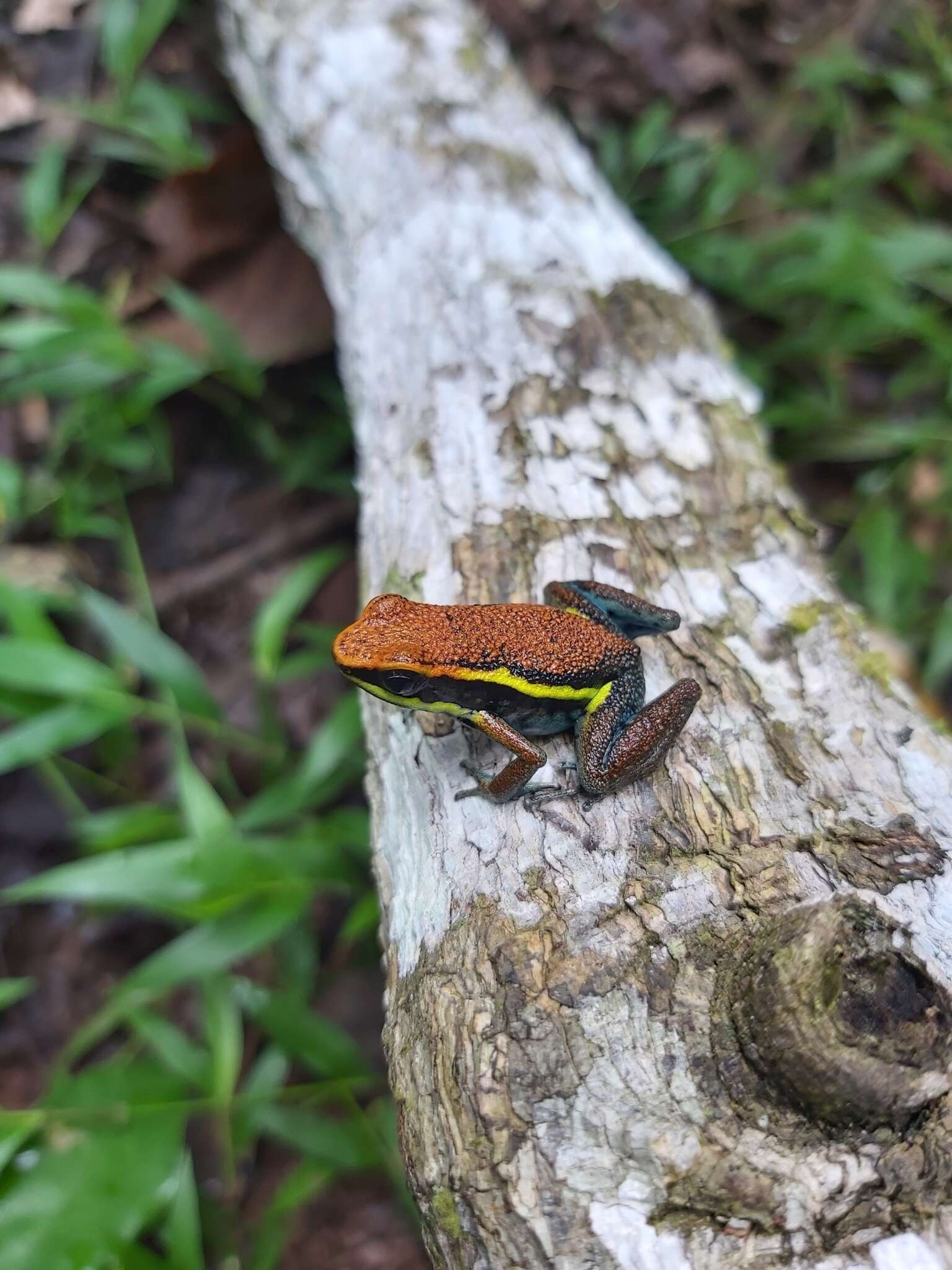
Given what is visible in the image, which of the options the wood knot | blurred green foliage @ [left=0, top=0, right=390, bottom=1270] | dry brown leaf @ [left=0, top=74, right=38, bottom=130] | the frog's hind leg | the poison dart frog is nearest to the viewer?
the wood knot

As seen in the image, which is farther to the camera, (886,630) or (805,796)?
(886,630)

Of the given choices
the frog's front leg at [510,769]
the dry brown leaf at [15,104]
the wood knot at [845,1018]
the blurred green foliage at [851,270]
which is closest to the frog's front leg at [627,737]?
the frog's front leg at [510,769]

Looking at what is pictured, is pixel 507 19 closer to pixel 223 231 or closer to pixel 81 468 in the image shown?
pixel 223 231

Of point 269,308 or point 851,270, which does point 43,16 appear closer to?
point 269,308

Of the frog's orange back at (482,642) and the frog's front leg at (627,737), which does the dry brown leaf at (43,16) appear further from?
the frog's front leg at (627,737)

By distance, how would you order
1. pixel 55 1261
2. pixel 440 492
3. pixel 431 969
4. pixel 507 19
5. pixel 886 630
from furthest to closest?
pixel 507 19 < pixel 886 630 < pixel 440 492 < pixel 55 1261 < pixel 431 969

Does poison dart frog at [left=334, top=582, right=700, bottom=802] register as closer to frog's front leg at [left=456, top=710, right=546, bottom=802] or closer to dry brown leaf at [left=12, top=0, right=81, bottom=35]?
frog's front leg at [left=456, top=710, right=546, bottom=802]

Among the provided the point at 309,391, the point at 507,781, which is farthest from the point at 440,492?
the point at 309,391

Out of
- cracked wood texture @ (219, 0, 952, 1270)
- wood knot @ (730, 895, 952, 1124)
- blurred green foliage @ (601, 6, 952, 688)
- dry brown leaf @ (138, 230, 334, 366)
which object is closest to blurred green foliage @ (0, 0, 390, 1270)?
dry brown leaf @ (138, 230, 334, 366)
